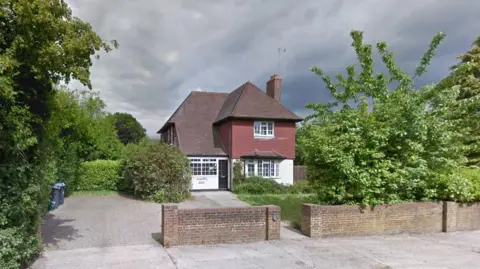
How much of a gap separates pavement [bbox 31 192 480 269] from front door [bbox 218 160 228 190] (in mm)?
11558

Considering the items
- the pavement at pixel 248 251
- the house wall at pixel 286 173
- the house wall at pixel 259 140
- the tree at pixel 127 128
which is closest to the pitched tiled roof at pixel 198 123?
the house wall at pixel 259 140

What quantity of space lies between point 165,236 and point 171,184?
8342mm

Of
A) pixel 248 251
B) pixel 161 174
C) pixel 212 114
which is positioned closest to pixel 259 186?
pixel 161 174

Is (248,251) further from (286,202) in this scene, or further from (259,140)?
(259,140)

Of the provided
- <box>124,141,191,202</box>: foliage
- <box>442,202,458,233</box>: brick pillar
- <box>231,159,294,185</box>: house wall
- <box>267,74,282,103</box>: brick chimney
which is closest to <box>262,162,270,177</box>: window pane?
<box>231,159,294,185</box>: house wall

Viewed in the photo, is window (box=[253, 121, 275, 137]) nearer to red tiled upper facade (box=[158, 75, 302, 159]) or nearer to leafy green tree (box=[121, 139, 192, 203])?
red tiled upper facade (box=[158, 75, 302, 159])

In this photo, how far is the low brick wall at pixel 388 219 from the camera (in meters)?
8.57

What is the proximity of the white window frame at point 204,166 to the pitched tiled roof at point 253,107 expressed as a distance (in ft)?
10.2

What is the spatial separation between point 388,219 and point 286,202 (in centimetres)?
751

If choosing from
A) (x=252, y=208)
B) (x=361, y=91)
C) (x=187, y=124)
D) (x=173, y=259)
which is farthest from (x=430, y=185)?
(x=187, y=124)

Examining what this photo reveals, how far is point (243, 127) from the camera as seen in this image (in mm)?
21328

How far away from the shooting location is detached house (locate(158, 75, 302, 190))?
69.4ft

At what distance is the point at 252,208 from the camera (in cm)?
811

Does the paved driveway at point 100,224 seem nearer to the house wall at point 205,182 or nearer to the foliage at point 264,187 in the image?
the house wall at point 205,182
